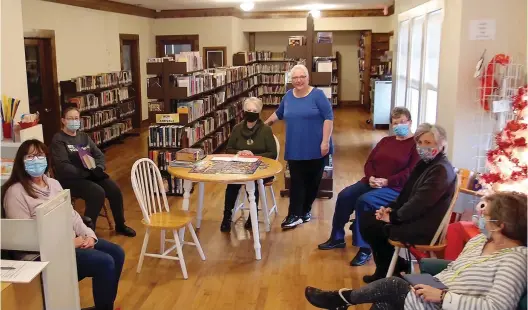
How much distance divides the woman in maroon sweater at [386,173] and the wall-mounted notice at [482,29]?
32.1 inches

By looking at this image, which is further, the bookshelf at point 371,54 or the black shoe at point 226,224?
the bookshelf at point 371,54

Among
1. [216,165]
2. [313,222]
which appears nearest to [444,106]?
[313,222]

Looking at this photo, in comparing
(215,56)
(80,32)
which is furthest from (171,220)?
(215,56)

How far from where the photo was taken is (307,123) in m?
4.58

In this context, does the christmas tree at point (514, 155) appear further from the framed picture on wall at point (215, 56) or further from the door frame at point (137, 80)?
the framed picture on wall at point (215, 56)

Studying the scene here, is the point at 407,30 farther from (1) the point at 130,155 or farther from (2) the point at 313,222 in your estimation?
(1) the point at 130,155

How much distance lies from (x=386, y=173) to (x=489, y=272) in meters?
1.74

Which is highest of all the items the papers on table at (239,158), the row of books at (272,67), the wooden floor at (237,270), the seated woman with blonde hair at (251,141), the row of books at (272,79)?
the row of books at (272,67)

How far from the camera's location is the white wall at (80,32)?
24.3 ft

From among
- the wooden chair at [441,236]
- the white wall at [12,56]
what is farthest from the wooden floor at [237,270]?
the white wall at [12,56]

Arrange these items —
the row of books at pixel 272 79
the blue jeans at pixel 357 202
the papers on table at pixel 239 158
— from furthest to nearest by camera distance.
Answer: the row of books at pixel 272 79
the papers on table at pixel 239 158
the blue jeans at pixel 357 202

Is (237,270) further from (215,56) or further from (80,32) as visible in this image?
(215,56)

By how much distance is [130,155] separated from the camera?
27.3ft

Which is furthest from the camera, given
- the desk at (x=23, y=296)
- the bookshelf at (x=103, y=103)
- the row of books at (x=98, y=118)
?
the row of books at (x=98, y=118)
